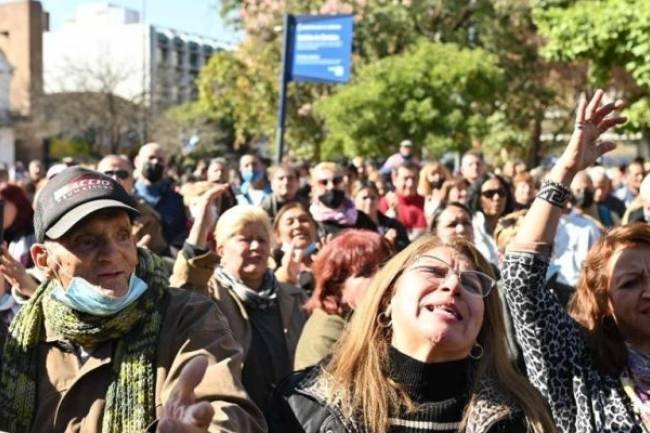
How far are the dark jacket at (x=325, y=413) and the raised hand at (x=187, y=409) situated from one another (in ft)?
2.29

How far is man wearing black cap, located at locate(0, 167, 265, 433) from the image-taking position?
2.68m

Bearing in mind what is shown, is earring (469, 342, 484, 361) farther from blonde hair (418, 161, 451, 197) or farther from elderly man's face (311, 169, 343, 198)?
blonde hair (418, 161, 451, 197)

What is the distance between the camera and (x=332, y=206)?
26.0 feet

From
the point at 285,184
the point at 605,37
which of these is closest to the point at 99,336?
the point at 285,184

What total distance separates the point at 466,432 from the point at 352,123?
17442mm

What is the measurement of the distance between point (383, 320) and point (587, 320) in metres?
0.85

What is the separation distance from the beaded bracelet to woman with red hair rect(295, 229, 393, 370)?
120 cm

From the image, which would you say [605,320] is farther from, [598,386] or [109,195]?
[109,195]

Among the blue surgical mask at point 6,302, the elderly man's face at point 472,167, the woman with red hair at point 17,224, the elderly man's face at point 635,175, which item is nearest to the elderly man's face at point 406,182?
the elderly man's face at point 472,167

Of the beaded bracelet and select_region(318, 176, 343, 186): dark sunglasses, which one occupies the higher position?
the beaded bracelet

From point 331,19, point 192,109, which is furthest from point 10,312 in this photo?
point 192,109

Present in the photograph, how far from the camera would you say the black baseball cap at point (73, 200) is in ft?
8.96

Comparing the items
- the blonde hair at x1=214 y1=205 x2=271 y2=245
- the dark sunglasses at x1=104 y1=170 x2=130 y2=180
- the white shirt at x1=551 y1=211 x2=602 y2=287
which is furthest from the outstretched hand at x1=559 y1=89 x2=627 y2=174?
the dark sunglasses at x1=104 y1=170 x2=130 y2=180

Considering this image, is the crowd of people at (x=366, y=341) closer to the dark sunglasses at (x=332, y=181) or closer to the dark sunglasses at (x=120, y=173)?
the dark sunglasses at (x=120, y=173)
